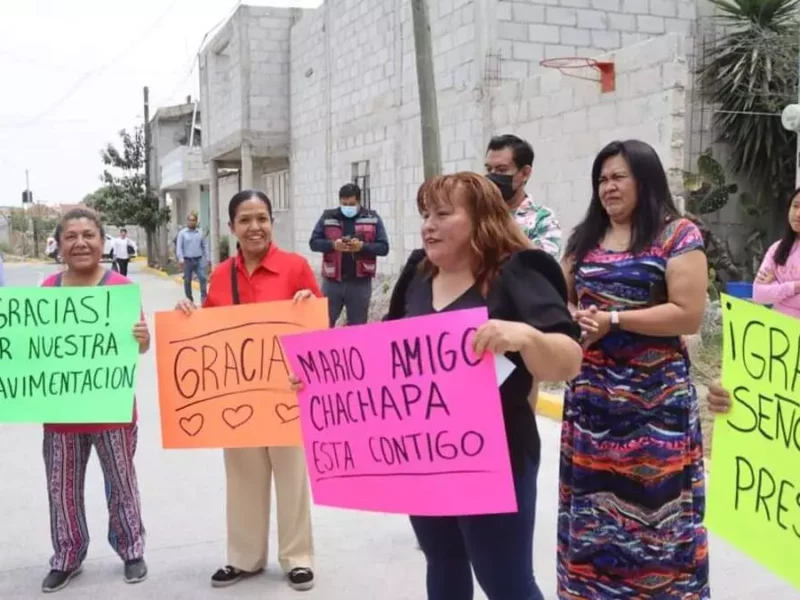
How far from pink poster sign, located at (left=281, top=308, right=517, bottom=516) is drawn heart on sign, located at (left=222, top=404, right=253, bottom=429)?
788 mm

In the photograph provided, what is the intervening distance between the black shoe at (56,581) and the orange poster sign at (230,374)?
0.84 m

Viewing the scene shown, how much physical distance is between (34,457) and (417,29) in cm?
509

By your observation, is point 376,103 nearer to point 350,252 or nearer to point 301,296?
point 350,252

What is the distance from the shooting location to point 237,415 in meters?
3.42

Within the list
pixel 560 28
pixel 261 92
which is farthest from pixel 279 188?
pixel 560 28

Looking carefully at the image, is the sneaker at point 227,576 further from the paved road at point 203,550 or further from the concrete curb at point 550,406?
the concrete curb at point 550,406

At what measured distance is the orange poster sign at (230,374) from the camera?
11.2ft

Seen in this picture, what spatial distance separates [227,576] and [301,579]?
34 cm

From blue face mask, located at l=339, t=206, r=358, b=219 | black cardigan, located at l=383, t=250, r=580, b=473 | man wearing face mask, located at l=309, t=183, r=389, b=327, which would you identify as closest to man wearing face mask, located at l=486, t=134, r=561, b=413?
black cardigan, located at l=383, t=250, r=580, b=473

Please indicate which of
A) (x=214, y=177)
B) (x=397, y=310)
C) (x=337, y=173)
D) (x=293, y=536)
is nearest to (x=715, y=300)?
(x=293, y=536)

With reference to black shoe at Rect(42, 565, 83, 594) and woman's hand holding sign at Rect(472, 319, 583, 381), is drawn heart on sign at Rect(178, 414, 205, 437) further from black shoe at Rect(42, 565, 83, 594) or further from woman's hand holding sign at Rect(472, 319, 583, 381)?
woman's hand holding sign at Rect(472, 319, 583, 381)

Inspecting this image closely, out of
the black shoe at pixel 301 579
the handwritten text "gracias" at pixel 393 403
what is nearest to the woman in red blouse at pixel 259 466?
the black shoe at pixel 301 579

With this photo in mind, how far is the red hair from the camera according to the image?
7.50 ft

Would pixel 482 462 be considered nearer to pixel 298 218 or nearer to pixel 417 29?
pixel 417 29
